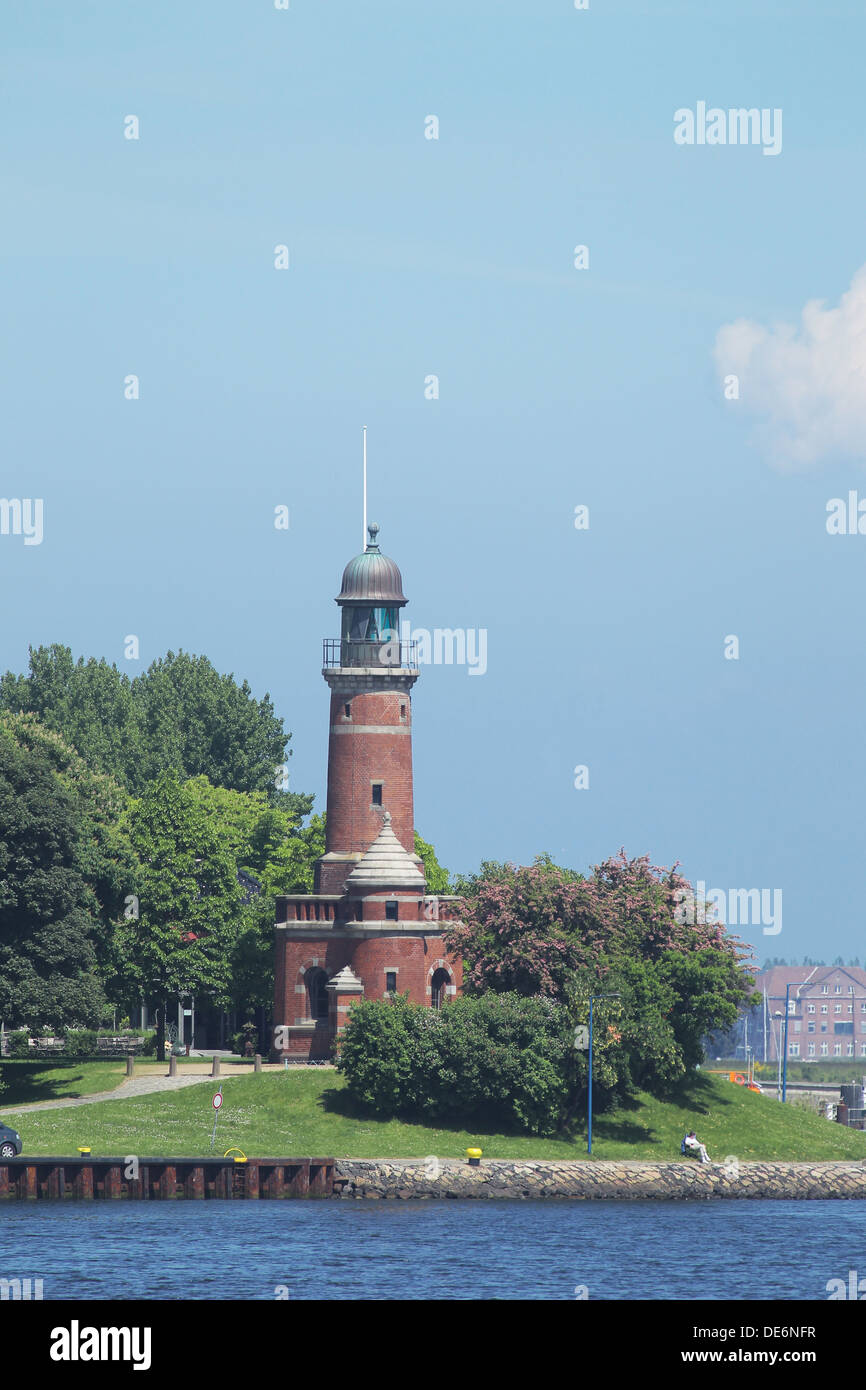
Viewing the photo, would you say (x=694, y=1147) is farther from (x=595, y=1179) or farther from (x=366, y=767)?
(x=366, y=767)

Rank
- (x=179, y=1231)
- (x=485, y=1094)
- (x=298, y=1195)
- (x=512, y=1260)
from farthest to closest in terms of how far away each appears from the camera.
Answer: (x=485, y=1094) → (x=298, y=1195) → (x=179, y=1231) → (x=512, y=1260)

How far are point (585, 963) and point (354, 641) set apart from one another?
725 inches

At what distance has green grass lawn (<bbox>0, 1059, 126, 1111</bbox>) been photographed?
329 ft

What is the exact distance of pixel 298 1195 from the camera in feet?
294

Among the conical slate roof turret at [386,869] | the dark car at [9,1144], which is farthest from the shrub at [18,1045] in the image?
the conical slate roof turret at [386,869]

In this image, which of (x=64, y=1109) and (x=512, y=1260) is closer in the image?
(x=512, y=1260)

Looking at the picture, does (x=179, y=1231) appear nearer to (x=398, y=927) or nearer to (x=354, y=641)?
(x=398, y=927)

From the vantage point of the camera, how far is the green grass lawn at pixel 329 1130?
3627 inches

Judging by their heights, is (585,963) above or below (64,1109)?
above

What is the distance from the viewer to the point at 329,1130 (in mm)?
94000

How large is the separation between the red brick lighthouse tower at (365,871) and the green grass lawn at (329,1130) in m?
5.00

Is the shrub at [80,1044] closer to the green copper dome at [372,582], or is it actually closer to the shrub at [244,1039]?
the shrub at [244,1039]

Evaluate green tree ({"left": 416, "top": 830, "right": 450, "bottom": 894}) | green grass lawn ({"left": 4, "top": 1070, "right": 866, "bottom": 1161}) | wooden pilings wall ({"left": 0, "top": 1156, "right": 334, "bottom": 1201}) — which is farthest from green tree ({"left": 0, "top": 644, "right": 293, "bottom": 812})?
wooden pilings wall ({"left": 0, "top": 1156, "right": 334, "bottom": 1201})
